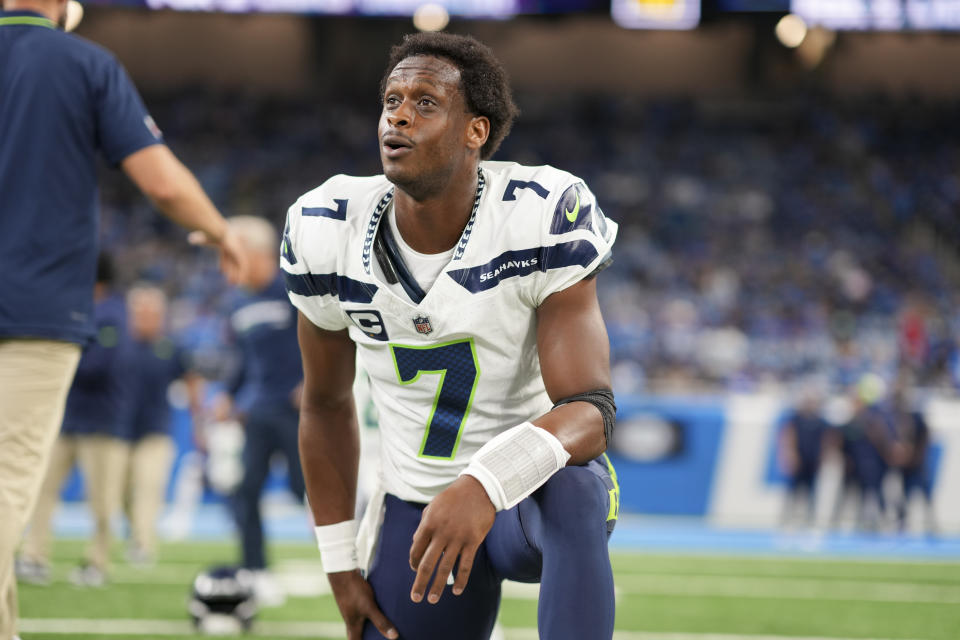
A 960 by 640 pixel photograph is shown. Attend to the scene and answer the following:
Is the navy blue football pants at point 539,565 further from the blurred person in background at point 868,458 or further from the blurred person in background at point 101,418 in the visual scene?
the blurred person in background at point 868,458

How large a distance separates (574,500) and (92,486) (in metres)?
5.28

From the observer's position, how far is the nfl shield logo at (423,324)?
2.33 metres

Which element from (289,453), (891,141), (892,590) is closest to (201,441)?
(289,453)

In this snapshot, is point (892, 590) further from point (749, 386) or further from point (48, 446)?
point (749, 386)

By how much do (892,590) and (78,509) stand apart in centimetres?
727

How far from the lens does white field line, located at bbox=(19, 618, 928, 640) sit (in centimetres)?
448

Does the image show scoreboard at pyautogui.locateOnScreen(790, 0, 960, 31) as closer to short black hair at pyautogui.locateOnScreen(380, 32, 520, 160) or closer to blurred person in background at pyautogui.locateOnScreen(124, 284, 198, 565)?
blurred person in background at pyautogui.locateOnScreen(124, 284, 198, 565)

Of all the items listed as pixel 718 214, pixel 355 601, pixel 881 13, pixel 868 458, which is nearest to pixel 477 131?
pixel 355 601

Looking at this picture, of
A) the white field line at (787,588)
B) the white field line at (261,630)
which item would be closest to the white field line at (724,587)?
the white field line at (787,588)

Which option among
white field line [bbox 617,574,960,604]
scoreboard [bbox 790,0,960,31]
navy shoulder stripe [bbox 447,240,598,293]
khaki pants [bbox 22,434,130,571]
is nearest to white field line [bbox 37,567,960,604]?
white field line [bbox 617,574,960,604]

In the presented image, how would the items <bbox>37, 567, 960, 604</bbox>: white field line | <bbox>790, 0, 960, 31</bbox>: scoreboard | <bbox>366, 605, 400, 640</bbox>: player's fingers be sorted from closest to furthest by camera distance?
<bbox>366, 605, 400, 640</bbox>: player's fingers, <bbox>37, 567, 960, 604</bbox>: white field line, <bbox>790, 0, 960, 31</bbox>: scoreboard

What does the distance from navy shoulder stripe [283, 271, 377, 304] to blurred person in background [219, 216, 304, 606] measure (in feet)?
10.1

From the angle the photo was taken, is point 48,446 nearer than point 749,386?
Yes

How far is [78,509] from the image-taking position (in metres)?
10.4
